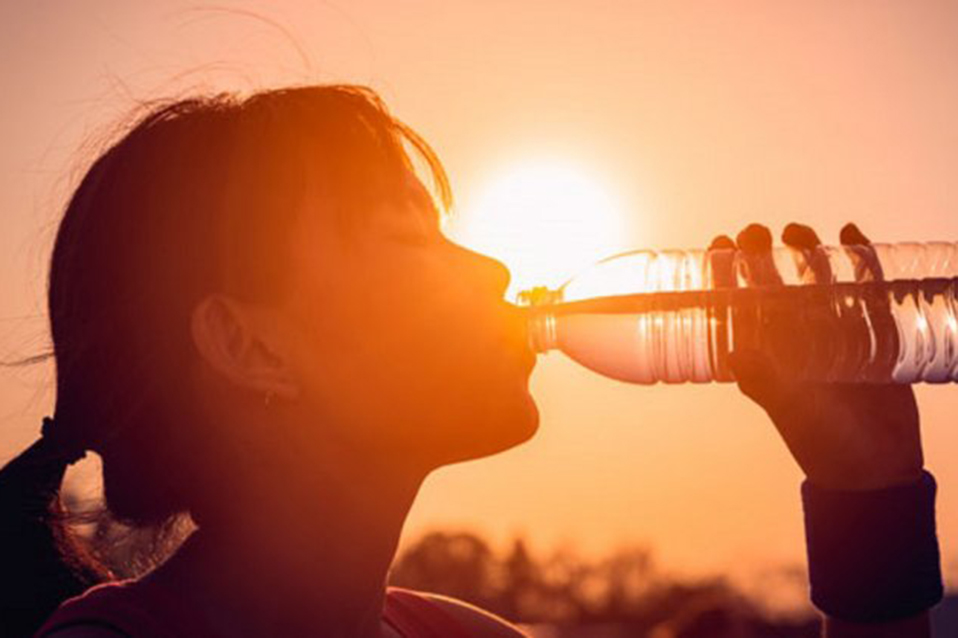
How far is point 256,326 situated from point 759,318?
50.2 inches

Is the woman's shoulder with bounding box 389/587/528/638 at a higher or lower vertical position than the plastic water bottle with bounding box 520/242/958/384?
lower

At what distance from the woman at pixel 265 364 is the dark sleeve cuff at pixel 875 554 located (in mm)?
678

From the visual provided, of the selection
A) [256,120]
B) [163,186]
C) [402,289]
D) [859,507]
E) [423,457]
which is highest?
[256,120]

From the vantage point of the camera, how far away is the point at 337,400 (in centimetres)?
182

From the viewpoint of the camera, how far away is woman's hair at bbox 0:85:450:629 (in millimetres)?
1775

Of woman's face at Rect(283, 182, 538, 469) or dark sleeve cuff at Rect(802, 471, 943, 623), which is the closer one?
woman's face at Rect(283, 182, 538, 469)

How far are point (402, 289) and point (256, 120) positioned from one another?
1.44ft

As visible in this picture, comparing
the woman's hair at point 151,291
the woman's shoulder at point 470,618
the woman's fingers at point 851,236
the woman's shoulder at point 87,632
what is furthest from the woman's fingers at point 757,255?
the woman's shoulder at point 87,632

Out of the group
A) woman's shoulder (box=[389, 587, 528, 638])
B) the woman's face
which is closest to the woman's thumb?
the woman's face

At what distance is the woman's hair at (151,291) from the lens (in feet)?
5.82

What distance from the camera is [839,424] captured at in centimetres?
208

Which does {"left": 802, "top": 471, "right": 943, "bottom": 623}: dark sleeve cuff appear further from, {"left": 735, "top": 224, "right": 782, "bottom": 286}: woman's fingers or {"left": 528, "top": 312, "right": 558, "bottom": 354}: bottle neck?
{"left": 528, "top": 312, "right": 558, "bottom": 354}: bottle neck

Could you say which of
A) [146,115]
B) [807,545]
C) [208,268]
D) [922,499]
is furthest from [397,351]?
[922,499]

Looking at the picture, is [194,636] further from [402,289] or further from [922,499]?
[922,499]
